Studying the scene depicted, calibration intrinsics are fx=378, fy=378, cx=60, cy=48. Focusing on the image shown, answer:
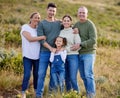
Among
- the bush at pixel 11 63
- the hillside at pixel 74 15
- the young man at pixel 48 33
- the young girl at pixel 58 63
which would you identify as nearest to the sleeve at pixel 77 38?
the young girl at pixel 58 63

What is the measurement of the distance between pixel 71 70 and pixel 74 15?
19935mm

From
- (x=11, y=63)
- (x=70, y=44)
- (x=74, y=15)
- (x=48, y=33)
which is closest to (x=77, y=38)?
(x=70, y=44)

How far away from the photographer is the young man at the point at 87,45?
7.71 m

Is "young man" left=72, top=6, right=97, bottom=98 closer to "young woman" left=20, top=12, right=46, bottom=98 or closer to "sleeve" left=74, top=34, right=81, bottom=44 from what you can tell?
"sleeve" left=74, top=34, right=81, bottom=44

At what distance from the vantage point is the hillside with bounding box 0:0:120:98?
899 centimetres

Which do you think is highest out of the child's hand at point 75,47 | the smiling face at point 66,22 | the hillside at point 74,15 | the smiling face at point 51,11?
the smiling face at point 51,11

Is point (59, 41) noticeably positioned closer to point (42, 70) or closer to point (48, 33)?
point (48, 33)

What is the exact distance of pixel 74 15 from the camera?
27.6 metres

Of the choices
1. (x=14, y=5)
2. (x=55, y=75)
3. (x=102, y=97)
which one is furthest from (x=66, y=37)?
(x=14, y=5)

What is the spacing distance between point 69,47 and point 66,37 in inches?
8.7

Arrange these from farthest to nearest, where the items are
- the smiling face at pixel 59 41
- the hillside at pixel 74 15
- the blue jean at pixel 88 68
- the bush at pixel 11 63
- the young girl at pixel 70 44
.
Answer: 1. the bush at pixel 11 63
2. the hillside at pixel 74 15
3. the blue jean at pixel 88 68
4. the young girl at pixel 70 44
5. the smiling face at pixel 59 41

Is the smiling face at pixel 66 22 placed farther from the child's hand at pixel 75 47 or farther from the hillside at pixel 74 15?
the hillside at pixel 74 15

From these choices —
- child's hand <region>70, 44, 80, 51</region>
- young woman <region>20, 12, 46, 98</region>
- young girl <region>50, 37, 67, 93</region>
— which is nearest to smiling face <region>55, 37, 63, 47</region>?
young girl <region>50, 37, 67, 93</region>

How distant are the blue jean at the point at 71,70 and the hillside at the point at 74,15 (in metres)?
0.61
